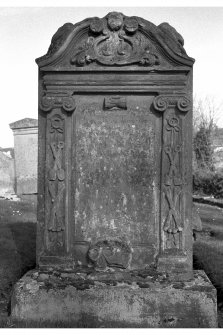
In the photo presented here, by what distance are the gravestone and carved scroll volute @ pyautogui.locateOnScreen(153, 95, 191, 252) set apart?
11 mm

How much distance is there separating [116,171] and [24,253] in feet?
7.86

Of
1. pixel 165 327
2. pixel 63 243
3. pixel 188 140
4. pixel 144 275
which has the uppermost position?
pixel 188 140

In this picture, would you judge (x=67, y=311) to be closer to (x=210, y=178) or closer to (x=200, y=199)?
(x=200, y=199)

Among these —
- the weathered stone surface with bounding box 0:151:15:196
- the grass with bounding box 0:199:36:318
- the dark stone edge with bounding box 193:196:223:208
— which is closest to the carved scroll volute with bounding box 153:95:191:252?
the grass with bounding box 0:199:36:318

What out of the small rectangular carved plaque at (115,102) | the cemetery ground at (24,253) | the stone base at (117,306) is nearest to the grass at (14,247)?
the cemetery ground at (24,253)

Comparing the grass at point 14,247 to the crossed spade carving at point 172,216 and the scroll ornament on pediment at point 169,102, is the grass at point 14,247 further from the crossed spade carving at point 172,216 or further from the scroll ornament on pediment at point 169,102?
the scroll ornament on pediment at point 169,102

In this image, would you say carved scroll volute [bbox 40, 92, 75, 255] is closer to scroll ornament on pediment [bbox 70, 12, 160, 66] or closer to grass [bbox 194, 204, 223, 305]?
scroll ornament on pediment [bbox 70, 12, 160, 66]

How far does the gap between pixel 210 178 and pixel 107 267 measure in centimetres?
1644

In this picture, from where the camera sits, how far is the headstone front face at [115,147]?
Result: 4.71 meters

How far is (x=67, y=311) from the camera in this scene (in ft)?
14.2

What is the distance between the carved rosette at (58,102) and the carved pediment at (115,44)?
325 mm

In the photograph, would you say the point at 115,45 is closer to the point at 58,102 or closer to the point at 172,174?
the point at 58,102

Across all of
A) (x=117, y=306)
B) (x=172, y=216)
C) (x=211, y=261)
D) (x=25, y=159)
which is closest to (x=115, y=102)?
(x=172, y=216)

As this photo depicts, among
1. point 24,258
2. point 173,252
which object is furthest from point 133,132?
point 24,258
